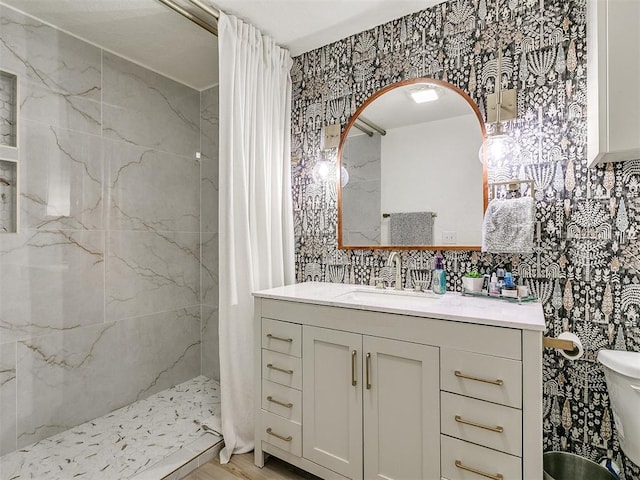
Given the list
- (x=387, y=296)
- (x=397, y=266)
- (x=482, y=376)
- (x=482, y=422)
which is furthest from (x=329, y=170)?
(x=482, y=422)

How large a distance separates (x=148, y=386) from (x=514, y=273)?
252 centimetres

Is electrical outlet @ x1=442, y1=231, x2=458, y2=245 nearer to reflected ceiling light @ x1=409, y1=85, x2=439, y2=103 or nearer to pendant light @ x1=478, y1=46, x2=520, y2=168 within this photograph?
pendant light @ x1=478, y1=46, x2=520, y2=168

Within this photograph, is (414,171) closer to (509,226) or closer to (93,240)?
(509,226)

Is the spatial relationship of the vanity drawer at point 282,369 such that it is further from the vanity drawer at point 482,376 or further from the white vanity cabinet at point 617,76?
the white vanity cabinet at point 617,76

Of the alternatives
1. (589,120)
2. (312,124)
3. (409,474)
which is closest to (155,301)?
(312,124)

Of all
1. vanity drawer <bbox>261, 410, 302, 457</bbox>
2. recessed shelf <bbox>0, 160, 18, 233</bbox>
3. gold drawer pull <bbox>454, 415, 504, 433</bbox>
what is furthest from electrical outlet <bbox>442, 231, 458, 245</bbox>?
recessed shelf <bbox>0, 160, 18, 233</bbox>

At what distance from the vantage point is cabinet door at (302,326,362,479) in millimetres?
1487

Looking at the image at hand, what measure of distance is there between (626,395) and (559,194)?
0.83 metres

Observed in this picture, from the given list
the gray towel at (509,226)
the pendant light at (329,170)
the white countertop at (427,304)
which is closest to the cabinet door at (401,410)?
the white countertop at (427,304)

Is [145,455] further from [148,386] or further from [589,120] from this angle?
[589,120]

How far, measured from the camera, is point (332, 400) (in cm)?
155

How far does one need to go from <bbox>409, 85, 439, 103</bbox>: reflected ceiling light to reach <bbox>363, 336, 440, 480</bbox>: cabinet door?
1.31 metres

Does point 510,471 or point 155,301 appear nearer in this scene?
point 510,471

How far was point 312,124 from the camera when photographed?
231 cm
